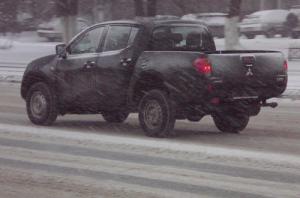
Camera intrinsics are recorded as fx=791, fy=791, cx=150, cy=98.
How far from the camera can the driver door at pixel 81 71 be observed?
1211cm

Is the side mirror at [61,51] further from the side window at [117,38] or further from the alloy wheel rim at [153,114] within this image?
the alloy wheel rim at [153,114]

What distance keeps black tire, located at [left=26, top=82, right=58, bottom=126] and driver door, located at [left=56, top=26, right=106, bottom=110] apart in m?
0.23

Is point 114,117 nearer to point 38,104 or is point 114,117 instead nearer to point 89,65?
point 38,104

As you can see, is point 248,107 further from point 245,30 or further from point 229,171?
point 245,30

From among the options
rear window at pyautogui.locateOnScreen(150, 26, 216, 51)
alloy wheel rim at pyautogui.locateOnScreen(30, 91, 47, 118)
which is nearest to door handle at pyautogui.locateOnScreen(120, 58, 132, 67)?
rear window at pyautogui.locateOnScreen(150, 26, 216, 51)

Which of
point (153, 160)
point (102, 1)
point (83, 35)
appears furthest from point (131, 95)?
point (102, 1)

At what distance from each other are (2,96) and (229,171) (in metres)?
11.7

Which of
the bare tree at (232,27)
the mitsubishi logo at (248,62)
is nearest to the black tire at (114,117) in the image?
the mitsubishi logo at (248,62)

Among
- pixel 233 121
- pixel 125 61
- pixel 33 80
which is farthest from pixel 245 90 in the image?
pixel 33 80

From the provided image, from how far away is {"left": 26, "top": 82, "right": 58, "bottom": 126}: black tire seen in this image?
Result: 12.6m

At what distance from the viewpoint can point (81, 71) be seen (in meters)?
12.3

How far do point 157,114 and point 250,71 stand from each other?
144cm

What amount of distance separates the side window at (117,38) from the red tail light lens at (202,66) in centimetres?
157

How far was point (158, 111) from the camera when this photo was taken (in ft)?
36.7
